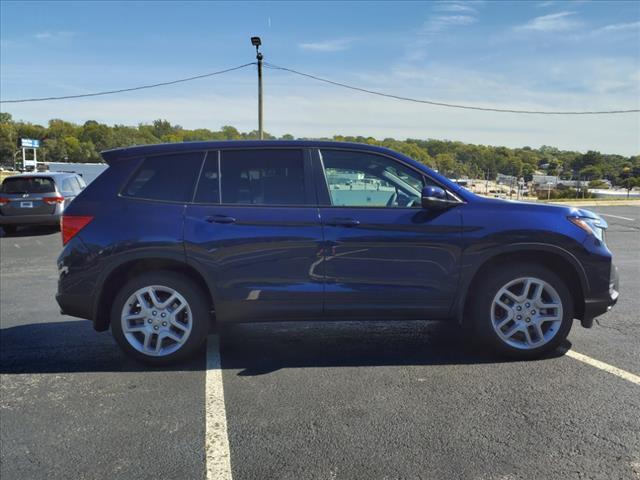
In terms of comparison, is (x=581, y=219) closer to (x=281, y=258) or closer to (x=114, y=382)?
(x=281, y=258)

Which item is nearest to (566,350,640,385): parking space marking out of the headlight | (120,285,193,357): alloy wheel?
the headlight

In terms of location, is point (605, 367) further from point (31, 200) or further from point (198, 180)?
point (31, 200)

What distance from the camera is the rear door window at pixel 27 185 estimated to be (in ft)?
40.9

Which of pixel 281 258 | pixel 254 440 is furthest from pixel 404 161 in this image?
pixel 254 440

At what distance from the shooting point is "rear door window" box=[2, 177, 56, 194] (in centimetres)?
1245

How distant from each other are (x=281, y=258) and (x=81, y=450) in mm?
1849

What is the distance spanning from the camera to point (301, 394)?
358cm

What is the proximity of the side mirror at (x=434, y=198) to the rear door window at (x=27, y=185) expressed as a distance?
11342 mm

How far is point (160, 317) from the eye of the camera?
13.4ft

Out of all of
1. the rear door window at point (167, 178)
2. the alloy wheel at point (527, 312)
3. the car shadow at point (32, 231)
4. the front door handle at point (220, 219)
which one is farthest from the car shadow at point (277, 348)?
the car shadow at point (32, 231)

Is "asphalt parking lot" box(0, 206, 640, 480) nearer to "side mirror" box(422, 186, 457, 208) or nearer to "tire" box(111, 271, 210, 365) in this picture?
"tire" box(111, 271, 210, 365)

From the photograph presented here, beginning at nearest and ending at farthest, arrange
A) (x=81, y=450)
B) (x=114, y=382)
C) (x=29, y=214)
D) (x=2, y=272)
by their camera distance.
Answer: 1. (x=81, y=450)
2. (x=114, y=382)
3. (x=2, y=272)
4. (x=29, y=214)

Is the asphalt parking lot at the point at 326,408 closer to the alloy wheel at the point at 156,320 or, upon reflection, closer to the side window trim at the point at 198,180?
the alloy wheel at the point at 156,320

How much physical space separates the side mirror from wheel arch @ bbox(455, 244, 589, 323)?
544 mm
